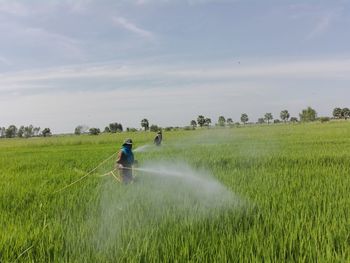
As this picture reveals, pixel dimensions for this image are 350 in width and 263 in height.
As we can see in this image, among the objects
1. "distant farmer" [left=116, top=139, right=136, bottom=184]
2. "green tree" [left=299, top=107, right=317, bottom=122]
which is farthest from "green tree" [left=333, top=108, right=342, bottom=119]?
"distant farmer" [left=116, top=139, right=136, bottom=184]

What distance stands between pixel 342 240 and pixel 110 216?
244 cm

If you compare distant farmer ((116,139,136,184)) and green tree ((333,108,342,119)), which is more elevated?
green tree ((333,108,342,119))

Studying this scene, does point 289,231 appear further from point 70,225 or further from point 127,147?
point 127,147

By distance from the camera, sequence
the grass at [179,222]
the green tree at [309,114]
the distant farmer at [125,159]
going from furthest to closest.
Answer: the green tree at [309,114]
the distant farmer at [125,159]
the grass at [179,222]

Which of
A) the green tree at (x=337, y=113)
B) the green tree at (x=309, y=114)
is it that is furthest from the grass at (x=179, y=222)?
the green tree at (x=337, y=113)

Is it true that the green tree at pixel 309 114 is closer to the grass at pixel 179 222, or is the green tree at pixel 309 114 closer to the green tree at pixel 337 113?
the green tree at pixel 337 113

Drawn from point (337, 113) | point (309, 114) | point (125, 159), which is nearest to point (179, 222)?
point (125, 159)

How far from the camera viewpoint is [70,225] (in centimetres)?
398

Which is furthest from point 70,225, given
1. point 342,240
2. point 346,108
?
point 346,108

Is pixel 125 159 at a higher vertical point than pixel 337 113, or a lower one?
lower

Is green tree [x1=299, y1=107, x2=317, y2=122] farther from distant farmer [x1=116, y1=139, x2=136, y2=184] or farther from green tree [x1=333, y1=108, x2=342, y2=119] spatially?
distant farmer [x1=116, y1=139, x2=136, y2=184]

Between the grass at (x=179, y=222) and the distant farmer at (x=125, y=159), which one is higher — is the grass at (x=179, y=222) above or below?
below

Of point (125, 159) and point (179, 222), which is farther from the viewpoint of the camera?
point (125, 159)

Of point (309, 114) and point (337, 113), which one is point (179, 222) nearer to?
point (309, 114)
